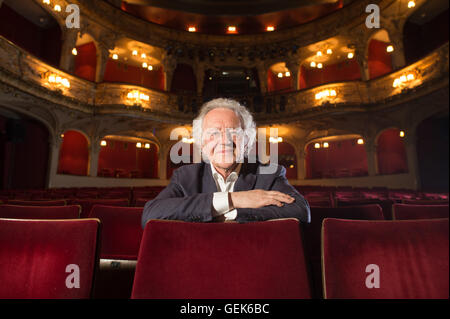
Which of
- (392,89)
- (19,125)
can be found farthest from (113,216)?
(392,89)

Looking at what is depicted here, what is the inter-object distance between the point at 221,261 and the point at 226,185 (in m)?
0.80

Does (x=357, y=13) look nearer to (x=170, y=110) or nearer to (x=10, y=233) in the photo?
(x=170, y=110)

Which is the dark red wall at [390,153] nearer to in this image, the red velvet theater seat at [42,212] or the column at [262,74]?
the column at [262,74]

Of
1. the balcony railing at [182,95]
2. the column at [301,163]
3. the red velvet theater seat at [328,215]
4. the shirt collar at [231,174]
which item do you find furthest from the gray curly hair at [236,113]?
the column at [301,163]

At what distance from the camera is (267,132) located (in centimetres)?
1320

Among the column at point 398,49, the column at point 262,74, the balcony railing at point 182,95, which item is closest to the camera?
the balcony railing at point 182,95

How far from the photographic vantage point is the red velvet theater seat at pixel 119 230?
2025mm

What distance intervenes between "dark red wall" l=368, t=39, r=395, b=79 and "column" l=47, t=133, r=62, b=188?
1493cm

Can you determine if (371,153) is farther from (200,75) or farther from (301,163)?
(200,75)

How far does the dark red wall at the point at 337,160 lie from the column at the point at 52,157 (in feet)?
41.2

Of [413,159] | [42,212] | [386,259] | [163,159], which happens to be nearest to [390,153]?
[413,159]

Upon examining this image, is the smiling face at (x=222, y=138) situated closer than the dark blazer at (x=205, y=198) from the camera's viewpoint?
No
